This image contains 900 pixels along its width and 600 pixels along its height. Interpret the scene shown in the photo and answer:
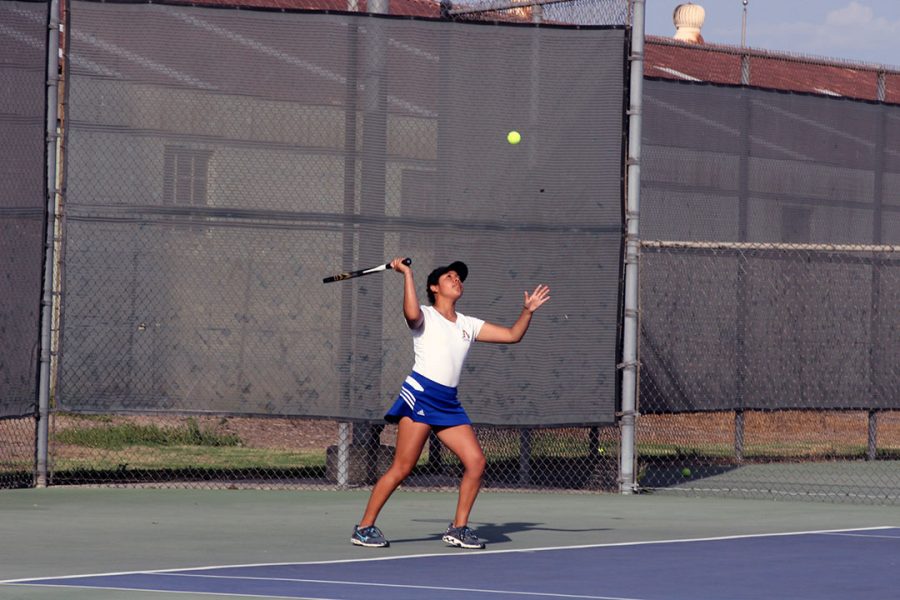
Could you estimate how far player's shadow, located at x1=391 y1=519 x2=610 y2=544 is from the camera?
9508mm

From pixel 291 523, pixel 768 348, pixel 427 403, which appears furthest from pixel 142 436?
pixel 427 403

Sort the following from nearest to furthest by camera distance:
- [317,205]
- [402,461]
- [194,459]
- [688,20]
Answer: [402,461] < [317,205] < [194,459] < [688,20]

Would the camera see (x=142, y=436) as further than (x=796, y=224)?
Yes

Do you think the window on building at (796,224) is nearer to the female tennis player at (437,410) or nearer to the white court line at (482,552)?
the white court line at (482,552)

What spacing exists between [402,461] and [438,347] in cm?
62

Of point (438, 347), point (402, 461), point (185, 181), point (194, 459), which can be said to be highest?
point (185, 181)

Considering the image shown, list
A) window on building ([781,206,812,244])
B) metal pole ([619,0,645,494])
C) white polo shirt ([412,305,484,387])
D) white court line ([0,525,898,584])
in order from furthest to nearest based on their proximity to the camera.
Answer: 1. window on building ([781,206,812,244])
2. metal pole ([619,0,645,494])
3. white polo shirt ([412,305,484,387])
4. white court line ([0,525,898,584])

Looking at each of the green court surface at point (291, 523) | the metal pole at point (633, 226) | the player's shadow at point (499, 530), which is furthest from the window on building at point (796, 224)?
the player's shadow at point (499, 530)

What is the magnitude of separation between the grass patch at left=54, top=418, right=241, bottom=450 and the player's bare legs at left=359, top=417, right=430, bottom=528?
7918 millimetres

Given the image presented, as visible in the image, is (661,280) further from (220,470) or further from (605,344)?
(220,470)

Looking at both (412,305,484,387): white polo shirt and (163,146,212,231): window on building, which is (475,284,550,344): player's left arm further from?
(163,146,212,231): window on building

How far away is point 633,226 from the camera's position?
1237cm

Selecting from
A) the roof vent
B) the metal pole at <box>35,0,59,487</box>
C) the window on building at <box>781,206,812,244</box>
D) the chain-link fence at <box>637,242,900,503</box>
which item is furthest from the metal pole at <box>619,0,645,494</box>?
the roof vent

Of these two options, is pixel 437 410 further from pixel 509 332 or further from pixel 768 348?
pixel 768 348
